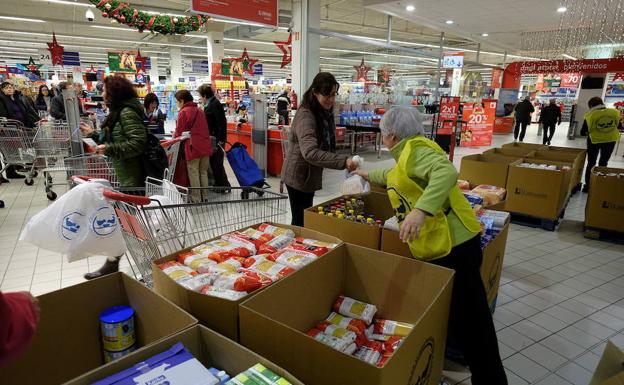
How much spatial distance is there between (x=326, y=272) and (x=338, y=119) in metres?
9.72

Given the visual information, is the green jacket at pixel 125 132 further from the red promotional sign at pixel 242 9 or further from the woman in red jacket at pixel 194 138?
the red promotional sign at pixel 242 9

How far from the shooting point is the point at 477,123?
1312 cm

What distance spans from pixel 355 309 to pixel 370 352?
24cm

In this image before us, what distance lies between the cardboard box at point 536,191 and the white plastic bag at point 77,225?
4596 mm

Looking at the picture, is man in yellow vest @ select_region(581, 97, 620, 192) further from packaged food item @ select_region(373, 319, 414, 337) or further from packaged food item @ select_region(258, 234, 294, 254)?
packaged food item @ select_region(258, 234, 294, 254)

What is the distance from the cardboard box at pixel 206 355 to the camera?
3.45 ft

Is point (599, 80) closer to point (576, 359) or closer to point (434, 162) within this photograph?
point (576, 359)

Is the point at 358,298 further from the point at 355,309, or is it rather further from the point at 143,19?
the point at 143,19

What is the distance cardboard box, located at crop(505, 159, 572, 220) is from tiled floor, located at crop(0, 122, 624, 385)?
27 cm

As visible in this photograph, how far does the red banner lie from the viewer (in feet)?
42.3

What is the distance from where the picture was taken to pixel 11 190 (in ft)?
21.2

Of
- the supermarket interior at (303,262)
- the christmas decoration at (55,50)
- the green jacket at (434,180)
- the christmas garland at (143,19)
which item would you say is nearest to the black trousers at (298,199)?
the supermarket interior at (303,262)

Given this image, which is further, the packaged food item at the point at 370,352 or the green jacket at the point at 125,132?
the green jacket at the point at 125,132

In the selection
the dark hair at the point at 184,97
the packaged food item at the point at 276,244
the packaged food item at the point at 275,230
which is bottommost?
the packaged food item at the point at 276,244
